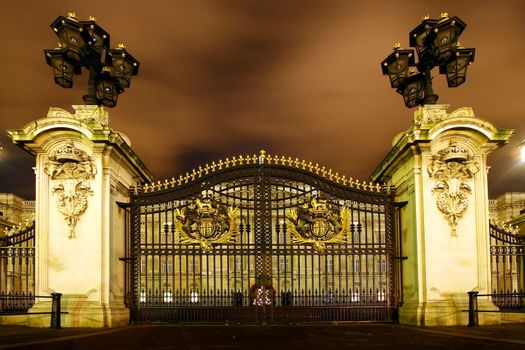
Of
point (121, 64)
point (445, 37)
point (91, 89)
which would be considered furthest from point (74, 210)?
point (445, 37)

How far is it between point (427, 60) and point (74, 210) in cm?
1006

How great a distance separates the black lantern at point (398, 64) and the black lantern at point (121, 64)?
23.4ft

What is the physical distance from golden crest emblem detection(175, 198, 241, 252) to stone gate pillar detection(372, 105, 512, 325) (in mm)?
4902

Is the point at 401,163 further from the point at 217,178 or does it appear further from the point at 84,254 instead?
the point at 84,254

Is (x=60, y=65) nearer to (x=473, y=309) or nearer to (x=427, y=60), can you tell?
(x=427, y=60)

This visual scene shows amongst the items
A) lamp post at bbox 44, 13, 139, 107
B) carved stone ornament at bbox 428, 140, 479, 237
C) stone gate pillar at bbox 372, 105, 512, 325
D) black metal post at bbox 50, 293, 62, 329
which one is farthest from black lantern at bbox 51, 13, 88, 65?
carved stone ornament at bbox 428, 140, 479, 237

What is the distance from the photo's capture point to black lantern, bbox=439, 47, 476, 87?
17266 millimetres

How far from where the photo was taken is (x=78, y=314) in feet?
52.5

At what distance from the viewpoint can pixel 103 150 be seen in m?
16.4

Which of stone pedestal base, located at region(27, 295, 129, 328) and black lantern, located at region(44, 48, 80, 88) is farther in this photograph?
black lantern, located at region(44, 48, 80, 88)

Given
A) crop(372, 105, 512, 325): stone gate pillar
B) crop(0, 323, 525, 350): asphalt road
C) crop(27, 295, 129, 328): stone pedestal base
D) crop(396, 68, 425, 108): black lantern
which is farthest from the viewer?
crop(396, 68, 425, 108): black lantern

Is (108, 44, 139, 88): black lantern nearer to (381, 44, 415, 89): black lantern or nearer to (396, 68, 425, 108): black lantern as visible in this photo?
(381, 44, 415, 89): black lantern

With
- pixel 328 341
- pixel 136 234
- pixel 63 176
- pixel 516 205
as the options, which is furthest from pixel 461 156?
pixel 516 205

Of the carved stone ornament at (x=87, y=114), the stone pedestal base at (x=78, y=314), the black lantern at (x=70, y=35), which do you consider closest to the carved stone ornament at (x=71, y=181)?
the carved stone ornament at (x=87, y=114)
